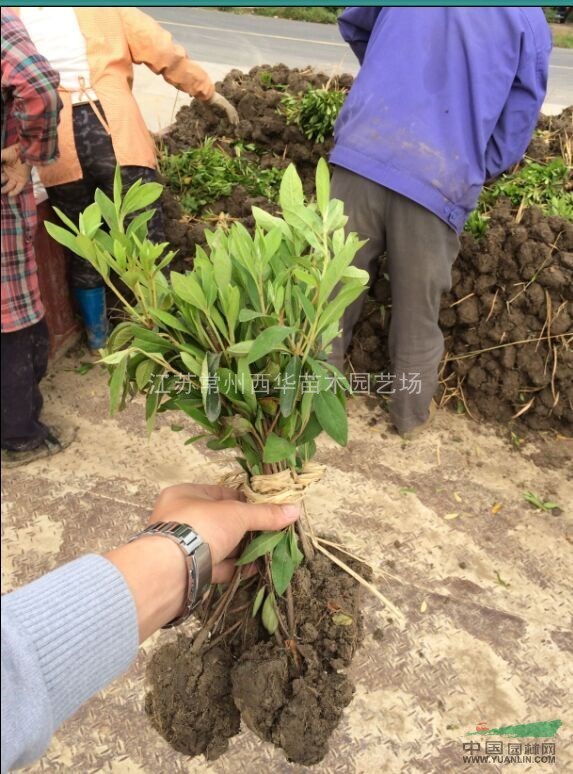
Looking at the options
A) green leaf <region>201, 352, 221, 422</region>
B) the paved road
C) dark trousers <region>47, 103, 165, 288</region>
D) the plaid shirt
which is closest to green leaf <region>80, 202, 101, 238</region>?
green leaf <region>201, 352, 221, 422</region>

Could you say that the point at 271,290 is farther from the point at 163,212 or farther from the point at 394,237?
the point at 163,212

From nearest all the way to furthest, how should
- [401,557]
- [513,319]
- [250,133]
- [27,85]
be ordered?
[27,85], [401,557], [513,319], [250,133]

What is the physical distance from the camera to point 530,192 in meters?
2.66

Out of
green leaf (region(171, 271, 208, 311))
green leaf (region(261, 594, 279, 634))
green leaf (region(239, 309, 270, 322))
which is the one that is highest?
green leaf (region(171, 271, 208, 311))

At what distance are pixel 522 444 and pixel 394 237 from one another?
3.30 ft

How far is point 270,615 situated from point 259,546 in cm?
18

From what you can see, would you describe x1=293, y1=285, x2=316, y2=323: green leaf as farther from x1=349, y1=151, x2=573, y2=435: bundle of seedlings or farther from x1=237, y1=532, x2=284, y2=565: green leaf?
x1=349, y1=151, x2=573, y2=435: bundle of seedlings

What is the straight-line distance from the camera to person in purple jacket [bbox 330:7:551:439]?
1977 mm

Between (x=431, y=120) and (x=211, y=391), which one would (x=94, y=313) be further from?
(x=211, y=391)

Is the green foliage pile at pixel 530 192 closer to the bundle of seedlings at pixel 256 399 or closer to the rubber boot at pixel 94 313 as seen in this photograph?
the rubber boot at pixel 94 313

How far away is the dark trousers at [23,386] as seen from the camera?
2.16m

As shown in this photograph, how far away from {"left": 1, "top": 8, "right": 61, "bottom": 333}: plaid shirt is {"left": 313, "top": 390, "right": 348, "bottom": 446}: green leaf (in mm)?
1245

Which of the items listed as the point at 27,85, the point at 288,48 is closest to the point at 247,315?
the point at 27,85

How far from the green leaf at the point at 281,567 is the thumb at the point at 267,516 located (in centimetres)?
6
